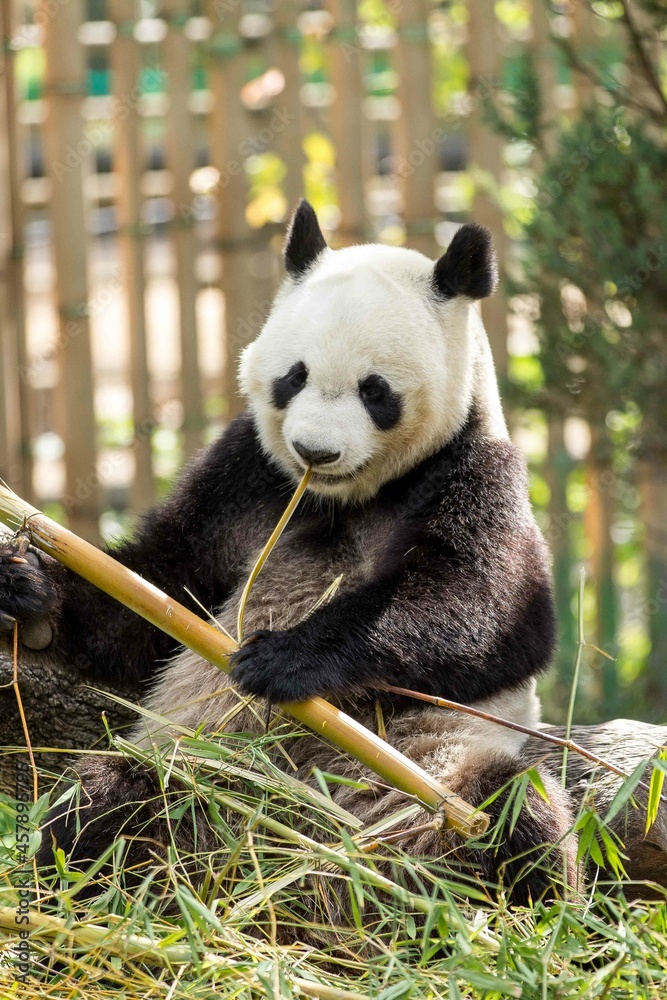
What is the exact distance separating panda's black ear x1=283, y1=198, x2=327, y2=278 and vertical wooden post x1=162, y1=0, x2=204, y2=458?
2358 mm

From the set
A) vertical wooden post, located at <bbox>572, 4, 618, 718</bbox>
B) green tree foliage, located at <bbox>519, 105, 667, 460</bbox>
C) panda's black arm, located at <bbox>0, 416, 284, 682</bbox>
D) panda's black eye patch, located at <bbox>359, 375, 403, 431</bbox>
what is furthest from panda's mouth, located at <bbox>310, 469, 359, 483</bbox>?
vertical wooden post, located at <bbox>572, 4, 618, 718</bbox>

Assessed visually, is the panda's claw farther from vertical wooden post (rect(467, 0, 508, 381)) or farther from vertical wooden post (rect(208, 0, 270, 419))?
vertical wooden post (rect(467, 0, 508, 381))

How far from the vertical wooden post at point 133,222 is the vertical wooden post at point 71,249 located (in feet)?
0.56

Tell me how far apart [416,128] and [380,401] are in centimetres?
313

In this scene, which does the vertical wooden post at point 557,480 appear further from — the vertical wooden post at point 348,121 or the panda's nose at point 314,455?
the panda's nose at point 314,455

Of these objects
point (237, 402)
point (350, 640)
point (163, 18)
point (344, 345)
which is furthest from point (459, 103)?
point (350, 640)

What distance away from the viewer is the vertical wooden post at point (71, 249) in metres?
5.05

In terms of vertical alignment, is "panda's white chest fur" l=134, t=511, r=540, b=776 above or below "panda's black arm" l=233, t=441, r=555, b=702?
below

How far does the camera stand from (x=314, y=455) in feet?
8.04

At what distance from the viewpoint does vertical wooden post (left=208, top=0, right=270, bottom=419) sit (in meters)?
5.23

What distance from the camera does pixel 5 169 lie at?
541 cm

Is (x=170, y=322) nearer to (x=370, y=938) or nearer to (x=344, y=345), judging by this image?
(x=344, y=345)

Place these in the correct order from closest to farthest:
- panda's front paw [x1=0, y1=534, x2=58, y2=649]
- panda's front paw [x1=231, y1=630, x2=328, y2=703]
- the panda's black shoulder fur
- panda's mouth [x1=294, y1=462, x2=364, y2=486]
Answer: panda's front paw [x1=231, y1=630, x2=328, y2=703] → the panda's black shoulder fur → panda's front paw [x1=0, y1=534, x2=58, y2=649] → panda's mouth [x1=294, y1=462, x2=364, y2=486]

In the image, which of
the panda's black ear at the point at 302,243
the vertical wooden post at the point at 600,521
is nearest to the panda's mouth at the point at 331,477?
the panda's black ear at the point at 302,243
